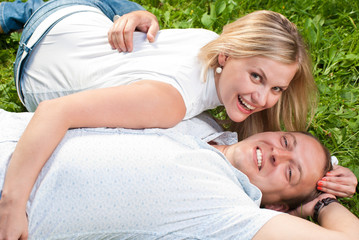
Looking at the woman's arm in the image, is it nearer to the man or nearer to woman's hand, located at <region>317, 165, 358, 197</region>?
the man

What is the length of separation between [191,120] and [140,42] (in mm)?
551

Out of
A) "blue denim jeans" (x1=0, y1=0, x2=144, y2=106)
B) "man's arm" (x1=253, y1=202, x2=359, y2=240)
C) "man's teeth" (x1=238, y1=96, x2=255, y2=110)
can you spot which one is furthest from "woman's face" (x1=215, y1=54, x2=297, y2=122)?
"blue denim jeans" (x1=0, y1=0, x2=144, y2=106)

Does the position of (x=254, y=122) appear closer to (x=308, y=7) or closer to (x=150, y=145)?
(x=150, y=145)

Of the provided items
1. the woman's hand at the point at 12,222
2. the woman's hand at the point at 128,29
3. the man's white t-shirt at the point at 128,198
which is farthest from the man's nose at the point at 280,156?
the woman's hand at the point at 12,222

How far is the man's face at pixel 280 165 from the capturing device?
2.16 metres

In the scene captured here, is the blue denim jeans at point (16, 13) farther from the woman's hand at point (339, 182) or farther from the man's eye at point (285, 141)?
the woman's hand at point (339, 182)

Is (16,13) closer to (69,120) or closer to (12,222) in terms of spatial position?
(69,120)

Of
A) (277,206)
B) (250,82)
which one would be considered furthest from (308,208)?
(250,82)

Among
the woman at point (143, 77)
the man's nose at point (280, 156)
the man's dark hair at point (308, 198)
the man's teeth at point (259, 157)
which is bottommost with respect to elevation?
the man's dark hair at point (308, 198)

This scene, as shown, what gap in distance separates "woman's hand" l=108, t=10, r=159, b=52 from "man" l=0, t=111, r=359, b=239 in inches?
24.9

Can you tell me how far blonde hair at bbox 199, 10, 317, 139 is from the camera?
2254mm

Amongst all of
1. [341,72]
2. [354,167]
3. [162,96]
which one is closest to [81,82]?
[162,96]

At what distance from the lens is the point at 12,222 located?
1.70 m

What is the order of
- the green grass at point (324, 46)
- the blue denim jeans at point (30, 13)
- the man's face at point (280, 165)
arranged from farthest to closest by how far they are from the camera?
1. the green grass at point (324, 46)
2. the blue denim jeans at point (30, 13)
3. the man's face at point (280, 165)
